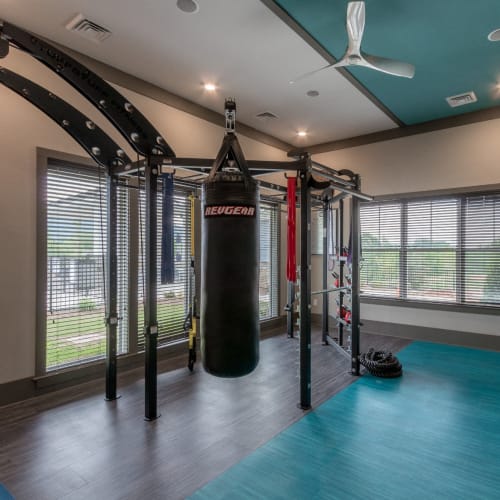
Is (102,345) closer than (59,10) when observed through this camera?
No

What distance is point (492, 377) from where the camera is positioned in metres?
3.95

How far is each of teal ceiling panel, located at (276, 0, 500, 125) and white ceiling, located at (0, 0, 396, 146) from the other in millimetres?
257

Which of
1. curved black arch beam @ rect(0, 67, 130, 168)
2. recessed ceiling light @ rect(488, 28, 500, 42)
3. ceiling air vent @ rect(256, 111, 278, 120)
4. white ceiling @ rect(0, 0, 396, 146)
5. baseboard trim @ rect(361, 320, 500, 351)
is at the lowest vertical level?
baseboard trim @ rect(361, 320, 500, 351)

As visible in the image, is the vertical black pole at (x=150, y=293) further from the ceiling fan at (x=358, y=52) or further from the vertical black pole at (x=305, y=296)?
the ceiling fan at (x=358, y=52)

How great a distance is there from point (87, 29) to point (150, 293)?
247 cm

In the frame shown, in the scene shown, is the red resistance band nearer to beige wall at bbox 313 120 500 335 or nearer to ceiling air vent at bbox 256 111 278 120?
ceiling air vent at bbox 256 111 278 120

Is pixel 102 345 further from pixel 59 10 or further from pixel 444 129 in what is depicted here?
pixel 444 129

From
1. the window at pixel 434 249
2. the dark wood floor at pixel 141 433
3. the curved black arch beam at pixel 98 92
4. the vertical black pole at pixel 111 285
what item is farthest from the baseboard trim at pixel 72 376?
the window at pixel 434 249

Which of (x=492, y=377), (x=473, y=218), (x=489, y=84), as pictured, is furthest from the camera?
(x=473, y=218)

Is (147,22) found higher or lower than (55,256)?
higher

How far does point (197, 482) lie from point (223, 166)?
1.96m

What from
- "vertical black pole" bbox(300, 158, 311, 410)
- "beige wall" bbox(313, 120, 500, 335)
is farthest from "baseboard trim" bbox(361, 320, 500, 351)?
"vertical black pole" bbox(300, 158, 311, 410)

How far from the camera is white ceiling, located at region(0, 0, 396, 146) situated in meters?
2.93

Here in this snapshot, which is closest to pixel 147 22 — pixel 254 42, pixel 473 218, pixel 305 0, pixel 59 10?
pixel 59 10
